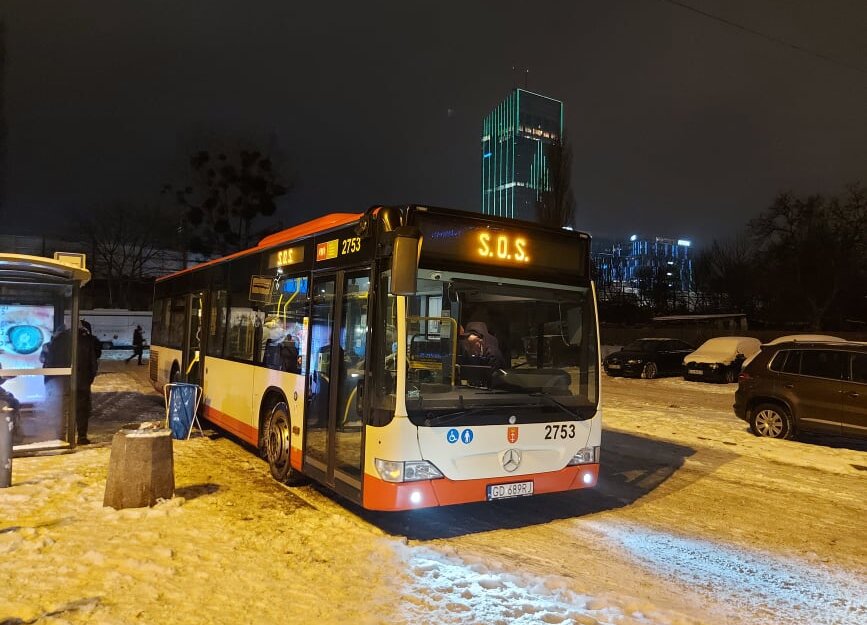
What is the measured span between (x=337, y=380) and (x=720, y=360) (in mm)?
20277

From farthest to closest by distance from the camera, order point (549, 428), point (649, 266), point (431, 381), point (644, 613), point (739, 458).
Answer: point (649, 266)
point (739, 458)
point (549, 428)
point (431, 381)
point (644, 613)

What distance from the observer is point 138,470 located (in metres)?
6.00

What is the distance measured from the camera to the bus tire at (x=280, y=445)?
7215 mm

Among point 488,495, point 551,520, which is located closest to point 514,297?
point 488,495

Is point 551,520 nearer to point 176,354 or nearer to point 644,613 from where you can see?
point 644,613

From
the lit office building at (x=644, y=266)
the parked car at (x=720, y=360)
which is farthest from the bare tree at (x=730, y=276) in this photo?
the parked car at (x=720, y=360)

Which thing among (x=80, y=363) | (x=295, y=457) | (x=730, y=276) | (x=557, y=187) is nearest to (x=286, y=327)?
(x=295, y=457)

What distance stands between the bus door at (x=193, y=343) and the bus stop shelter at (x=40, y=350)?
202cm

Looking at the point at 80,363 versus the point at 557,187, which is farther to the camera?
the point at 557,187

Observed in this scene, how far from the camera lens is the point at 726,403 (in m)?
17.0

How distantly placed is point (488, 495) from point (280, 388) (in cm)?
315

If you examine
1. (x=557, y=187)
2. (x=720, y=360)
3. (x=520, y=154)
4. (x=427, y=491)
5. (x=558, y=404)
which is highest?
(x=520, y=154)

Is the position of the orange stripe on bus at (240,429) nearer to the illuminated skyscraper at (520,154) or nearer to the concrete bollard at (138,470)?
the concrete bollard at (138,470)

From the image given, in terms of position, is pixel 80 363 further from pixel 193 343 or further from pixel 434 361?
pixel 434 361
